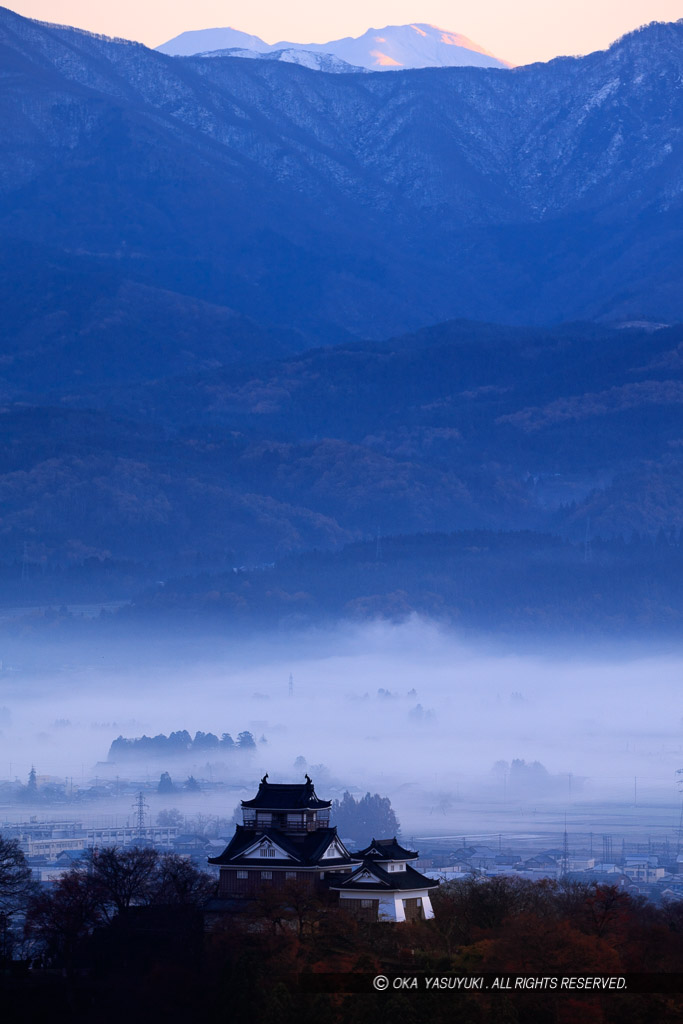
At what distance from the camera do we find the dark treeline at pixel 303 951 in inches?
3088

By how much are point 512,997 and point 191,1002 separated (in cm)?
1454

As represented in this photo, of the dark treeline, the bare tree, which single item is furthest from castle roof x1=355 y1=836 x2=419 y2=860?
the bare tree

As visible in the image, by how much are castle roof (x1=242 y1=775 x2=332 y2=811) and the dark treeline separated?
16.7ft

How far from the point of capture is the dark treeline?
→ 78.4m

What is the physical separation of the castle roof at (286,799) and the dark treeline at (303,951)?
5099 mm

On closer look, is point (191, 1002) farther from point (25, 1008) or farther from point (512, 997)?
point (512, 997)

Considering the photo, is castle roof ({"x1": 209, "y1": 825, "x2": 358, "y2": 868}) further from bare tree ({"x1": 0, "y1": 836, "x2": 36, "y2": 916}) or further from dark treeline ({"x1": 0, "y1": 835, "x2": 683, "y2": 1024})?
bare tree ({"x1": 0, "y1": 836, "x2": 36, "y2": 916})

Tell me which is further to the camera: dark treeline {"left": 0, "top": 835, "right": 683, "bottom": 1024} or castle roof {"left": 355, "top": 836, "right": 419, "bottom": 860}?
castle roof {"left": 355, "top": 836, "right": 419, "bottom": 860}

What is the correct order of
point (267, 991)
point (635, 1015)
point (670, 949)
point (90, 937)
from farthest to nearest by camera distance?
point (90, 937) → point (670, 949) → point (267, 991) → point (635, 1015)

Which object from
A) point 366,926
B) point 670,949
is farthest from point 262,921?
point 670,949

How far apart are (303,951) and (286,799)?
1438 centimetres

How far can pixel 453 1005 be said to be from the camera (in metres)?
76.8

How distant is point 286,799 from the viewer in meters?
101

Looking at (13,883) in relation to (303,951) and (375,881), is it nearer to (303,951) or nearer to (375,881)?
(375,881)
